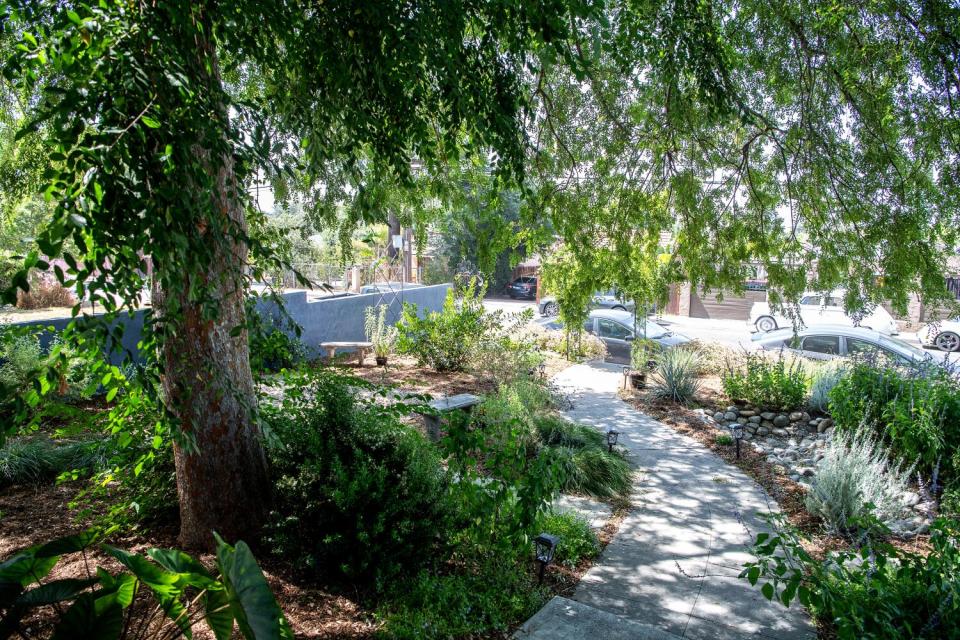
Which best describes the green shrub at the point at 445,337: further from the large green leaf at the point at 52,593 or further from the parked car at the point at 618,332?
the large green leaf at the point at 52,593

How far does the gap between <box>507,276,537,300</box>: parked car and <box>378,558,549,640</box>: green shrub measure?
2983 centimetres

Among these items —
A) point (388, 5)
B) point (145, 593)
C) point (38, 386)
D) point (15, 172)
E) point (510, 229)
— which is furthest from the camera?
point (510, 229)

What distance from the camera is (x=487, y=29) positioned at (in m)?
3.07

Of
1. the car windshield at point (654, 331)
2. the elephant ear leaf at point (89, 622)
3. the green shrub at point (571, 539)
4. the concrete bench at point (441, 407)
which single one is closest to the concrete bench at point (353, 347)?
the concrete bench at point (441, 407)

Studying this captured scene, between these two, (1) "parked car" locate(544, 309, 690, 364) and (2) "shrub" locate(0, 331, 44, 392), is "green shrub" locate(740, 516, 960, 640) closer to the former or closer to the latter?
(2) "shrub" locate(0, 331, 44, 392)

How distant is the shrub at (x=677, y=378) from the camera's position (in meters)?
9.10

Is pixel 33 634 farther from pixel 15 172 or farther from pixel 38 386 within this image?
pixel 15 172

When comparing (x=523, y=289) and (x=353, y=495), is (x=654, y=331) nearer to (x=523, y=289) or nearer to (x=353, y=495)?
(x=353, y=495)

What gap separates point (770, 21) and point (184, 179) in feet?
18.1

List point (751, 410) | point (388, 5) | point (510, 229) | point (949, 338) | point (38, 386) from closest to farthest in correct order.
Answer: point (38, 386) → point (388, 5) → point (510, 229) → point (751, 410) → point (949, 338)

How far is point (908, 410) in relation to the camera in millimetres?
5863

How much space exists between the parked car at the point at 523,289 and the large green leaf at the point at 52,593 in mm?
31296

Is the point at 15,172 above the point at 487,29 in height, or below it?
below

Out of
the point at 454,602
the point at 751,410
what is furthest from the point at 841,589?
the point at 751,410
